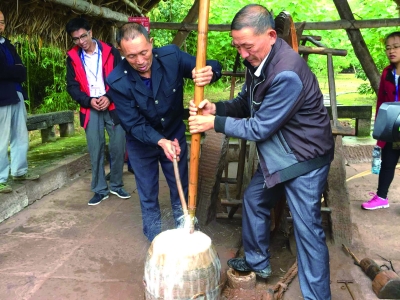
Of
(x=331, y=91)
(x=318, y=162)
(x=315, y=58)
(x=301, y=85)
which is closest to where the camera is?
(x=301, y=85)

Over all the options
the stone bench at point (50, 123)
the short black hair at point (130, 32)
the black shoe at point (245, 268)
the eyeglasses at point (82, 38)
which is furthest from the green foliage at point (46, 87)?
the black shoe at point (245, 268)

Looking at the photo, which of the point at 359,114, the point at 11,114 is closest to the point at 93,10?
the point at 11,114

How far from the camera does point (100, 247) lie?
3.49m

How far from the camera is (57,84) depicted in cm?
1200

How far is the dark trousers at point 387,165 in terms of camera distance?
4.13 metres

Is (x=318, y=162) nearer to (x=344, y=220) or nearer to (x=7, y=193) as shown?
(x=344, y=220)

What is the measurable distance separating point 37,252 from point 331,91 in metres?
2.82

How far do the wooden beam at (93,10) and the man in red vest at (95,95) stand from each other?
559 mm

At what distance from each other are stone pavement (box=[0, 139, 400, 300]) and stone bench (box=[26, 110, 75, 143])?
1.63 metres

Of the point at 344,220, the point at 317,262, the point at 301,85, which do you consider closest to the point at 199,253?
the point at 317,262

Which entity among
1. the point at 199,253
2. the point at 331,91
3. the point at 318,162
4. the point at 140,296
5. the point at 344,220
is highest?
the point at 331,91

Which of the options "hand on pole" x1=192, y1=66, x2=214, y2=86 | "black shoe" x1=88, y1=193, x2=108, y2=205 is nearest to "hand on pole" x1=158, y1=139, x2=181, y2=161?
"hand on pole" x1=192, y1=66, x2=214, y2=86

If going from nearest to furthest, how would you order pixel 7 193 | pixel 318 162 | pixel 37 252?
pixel 318 162, pixel 37 252, pixel 7 193

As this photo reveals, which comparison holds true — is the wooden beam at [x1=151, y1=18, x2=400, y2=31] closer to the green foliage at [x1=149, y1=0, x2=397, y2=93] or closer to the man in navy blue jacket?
the man in navy blue jacket
